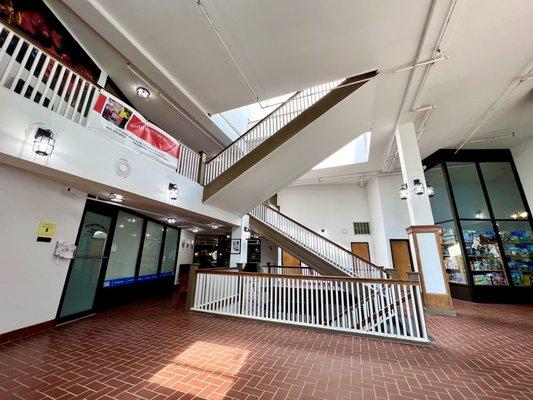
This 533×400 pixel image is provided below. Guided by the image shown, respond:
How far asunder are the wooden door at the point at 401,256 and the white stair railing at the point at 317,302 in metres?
4.71

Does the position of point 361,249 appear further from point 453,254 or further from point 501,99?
point 501,99

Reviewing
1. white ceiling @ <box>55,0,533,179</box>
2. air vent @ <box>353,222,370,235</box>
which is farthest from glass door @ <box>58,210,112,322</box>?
air vent @ <box>353,222,370,235</box>

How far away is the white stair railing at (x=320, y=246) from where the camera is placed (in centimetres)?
690

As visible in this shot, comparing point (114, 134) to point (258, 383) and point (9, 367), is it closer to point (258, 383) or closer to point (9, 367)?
point (9, 367)

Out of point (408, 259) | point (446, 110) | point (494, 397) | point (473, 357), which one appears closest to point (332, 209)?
point (408, 259)

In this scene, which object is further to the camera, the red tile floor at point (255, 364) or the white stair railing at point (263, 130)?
the white stair railing at point (263, 130)

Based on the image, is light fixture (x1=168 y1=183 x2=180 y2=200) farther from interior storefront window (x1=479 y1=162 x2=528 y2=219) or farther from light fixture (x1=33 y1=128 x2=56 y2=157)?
interior storefront window (x1=479 y1=162 x2=528 y2=219)

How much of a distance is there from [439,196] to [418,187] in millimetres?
3421

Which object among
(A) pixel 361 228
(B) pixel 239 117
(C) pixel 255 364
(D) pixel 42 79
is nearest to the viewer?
(C) pixel 255 364

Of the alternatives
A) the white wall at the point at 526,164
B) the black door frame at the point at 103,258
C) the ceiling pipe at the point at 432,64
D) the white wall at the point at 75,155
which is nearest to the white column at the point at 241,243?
the black door frame at the point at 103,258

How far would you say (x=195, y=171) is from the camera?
5652 mm

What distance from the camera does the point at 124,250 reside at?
19.4ft

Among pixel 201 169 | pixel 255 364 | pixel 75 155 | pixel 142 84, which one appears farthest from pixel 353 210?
pixel 75 155

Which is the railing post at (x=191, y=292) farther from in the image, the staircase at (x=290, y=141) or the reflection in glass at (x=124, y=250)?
the reflection in glass at (x=124, y=250)
